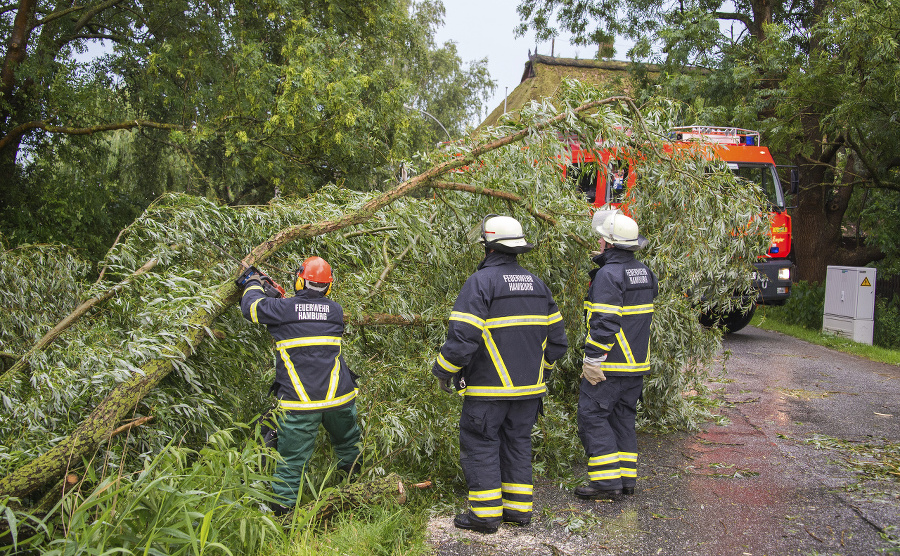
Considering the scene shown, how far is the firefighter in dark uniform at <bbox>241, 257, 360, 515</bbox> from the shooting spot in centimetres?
368

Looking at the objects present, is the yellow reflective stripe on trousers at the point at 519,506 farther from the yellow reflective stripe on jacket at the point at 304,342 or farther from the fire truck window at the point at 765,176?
the fire truck window at the point at 765,176

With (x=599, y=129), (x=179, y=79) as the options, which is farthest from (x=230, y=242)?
(x=179, y=79)

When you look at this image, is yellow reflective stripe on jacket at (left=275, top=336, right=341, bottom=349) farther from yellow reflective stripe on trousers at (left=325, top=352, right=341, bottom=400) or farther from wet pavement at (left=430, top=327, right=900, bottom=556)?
wet pavement at (left=430, top=327, right=900, bottom=556)

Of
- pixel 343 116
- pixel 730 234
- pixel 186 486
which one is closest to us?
pixel 186 486

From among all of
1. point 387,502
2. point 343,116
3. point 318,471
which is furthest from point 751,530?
point 343,116

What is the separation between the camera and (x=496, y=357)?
12.1 feet

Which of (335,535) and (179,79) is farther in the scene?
(179,79)

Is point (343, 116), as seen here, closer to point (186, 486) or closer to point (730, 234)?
point (730, 234)

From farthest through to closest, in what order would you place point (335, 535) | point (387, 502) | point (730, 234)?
point (730, 234) → point (387, 502) → point (335, 535)

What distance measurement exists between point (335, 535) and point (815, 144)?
13246 millimetres

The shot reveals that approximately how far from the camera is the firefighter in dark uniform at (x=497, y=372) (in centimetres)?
360

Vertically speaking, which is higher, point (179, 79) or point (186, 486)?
point (179, 79)

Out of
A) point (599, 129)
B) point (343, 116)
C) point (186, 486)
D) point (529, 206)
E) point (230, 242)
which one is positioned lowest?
point (186, 486)

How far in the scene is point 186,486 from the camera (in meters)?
3.09
